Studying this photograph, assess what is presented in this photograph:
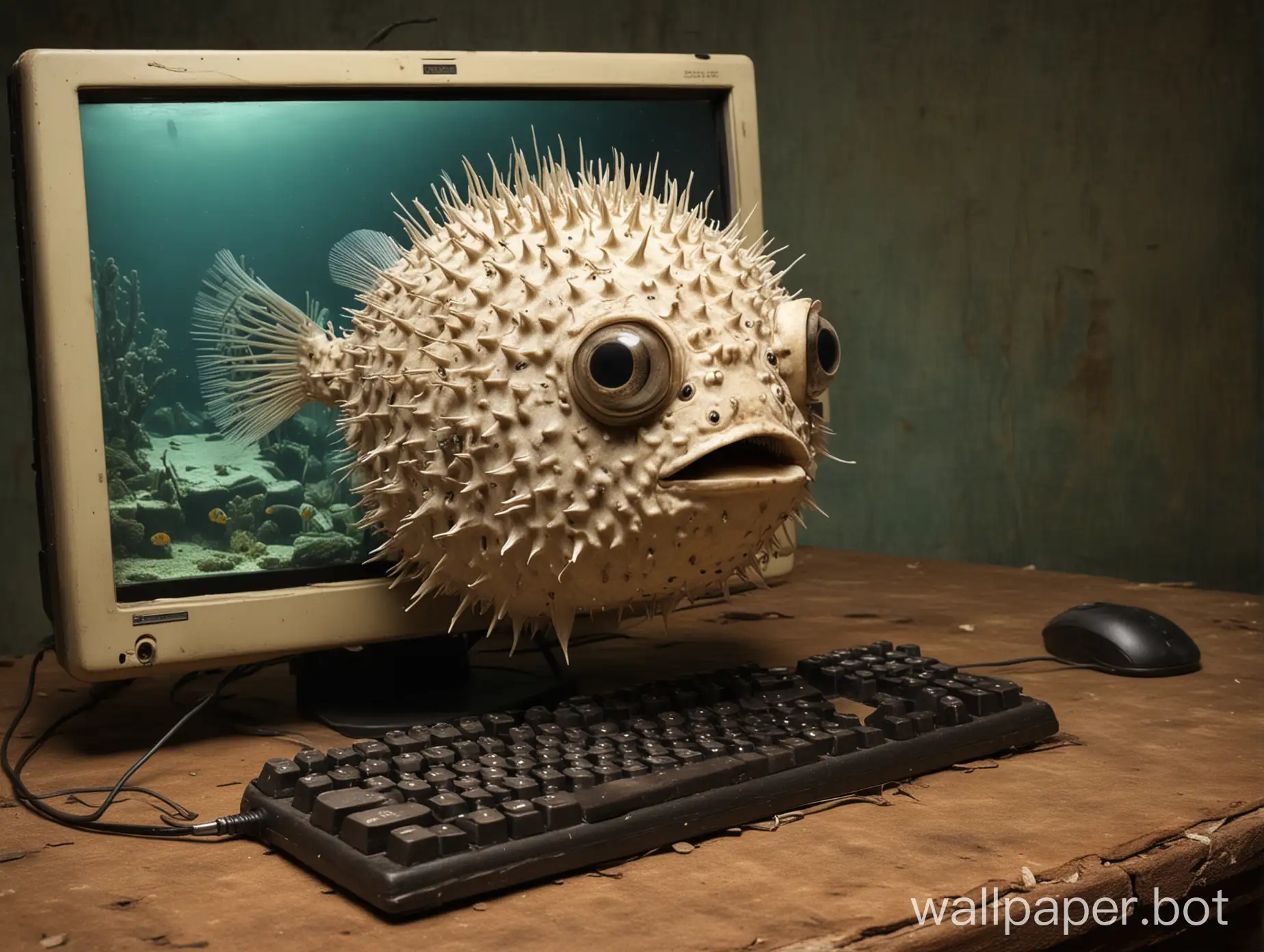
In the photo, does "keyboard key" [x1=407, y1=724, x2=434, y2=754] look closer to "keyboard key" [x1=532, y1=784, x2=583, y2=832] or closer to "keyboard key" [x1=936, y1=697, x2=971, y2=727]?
"keyboard key" [x1=532, y1=784, x2=583, y2=832]

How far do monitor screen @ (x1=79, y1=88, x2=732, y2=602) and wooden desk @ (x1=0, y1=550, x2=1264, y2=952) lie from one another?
0.19m

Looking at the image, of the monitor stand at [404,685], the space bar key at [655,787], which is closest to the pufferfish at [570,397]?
the monitor stand at [404,685]

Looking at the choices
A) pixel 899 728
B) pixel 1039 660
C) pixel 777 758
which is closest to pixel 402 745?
pixel 777 758

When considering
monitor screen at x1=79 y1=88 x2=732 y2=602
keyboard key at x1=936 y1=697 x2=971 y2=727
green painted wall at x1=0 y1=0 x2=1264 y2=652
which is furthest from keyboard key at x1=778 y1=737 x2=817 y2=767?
green painted wall at x1=0 y1=0 x2=1264 y2=652

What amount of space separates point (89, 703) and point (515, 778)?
0.71 metres

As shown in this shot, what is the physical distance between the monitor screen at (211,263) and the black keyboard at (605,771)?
32 cm

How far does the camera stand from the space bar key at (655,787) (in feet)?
3.18

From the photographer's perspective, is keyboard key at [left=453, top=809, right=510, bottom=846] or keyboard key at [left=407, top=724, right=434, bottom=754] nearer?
keyboard key at [left=453, top=809, right=510, bottom=846]

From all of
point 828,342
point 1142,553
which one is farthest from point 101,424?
point 1142,553

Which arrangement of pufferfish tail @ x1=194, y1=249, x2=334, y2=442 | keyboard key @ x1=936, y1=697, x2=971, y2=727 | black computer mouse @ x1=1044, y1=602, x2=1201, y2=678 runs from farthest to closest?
black computer mouse @ x1=1044, y1=602, x2=1201, y2=678 < pufferfish tail @ x1=194, y1=249, x2=334, y2=442 < keyboard key @ x1=936, y1=697, x2=971, y2=727

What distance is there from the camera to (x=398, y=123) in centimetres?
145

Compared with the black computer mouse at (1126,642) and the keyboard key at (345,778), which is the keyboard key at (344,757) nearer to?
the keyboard key at (345,778)

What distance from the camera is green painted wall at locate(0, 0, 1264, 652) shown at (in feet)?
8.40

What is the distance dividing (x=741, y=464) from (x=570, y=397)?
169mm
